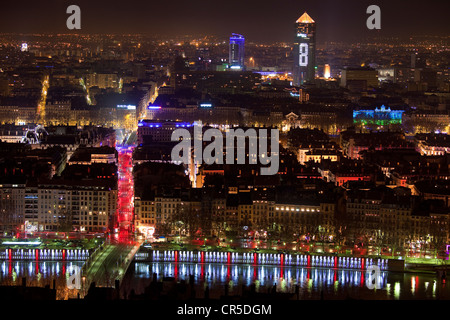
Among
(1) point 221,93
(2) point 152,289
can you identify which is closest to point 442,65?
(1) point 221,93

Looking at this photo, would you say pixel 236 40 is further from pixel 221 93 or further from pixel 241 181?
pixel 241 181

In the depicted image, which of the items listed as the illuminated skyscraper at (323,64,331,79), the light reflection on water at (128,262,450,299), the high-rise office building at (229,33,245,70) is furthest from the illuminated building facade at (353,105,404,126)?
the high-rise office building at (229,33,245,70)

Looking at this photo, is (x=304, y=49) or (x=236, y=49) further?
(x=236, y=49)

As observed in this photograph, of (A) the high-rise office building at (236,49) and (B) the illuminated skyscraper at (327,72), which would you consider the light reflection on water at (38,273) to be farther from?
(B) the illuminated skyscraper at (327,72)

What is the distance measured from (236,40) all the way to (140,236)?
39.6 meters

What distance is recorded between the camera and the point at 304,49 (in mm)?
52844

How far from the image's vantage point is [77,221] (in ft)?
70.2

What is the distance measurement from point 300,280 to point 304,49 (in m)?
35.5

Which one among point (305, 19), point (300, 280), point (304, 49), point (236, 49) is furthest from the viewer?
point (236, 49)

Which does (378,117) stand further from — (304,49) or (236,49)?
(236,49)

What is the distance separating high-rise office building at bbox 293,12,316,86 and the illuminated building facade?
14.0 m

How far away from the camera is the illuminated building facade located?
1499 inches

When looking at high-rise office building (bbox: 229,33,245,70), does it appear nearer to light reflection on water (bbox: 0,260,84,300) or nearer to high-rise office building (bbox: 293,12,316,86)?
high-rise office building (bbox: 293,12,316,86)

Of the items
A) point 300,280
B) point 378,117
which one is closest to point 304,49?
point 378,117
